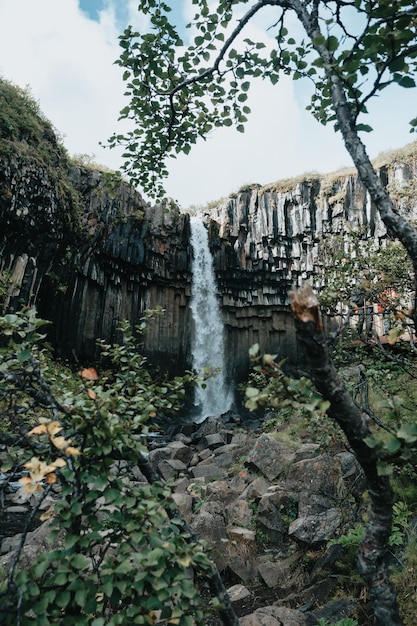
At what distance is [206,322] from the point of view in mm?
26672

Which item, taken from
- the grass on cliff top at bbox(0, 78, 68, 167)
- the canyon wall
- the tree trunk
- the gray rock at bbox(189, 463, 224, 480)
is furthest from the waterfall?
the tree trunk

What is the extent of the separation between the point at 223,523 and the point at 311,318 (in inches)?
234

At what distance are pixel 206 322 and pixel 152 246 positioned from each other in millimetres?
6316

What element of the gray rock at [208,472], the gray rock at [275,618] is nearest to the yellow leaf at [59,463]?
the gray rock at [275,618]

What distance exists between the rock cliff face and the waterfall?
1.81ft

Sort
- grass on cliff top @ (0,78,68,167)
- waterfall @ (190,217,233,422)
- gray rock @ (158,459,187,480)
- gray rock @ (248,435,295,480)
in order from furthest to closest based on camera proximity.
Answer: waterfall @ (190,217,233,422) < grass on cliff top @ (0,78,68,167) < gray rock @ (158,459,187,480) < gray rock @ (248,435,295,480)

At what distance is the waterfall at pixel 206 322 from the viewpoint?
25.8m

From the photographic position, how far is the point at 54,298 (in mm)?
18781

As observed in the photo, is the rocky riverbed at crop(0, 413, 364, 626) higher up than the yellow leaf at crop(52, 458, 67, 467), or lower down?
lower down

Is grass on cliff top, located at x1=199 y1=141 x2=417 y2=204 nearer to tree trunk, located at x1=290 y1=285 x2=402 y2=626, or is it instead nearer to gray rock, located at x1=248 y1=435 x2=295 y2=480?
gray rock, located at x1=248 y1=435 x2=295 y2=480

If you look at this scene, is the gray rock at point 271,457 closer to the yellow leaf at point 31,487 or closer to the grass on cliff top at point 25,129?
the yellow leaf at point 31,487

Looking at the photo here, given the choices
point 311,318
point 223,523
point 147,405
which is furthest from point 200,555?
point 223,523

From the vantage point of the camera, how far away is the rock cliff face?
15828 millimetres

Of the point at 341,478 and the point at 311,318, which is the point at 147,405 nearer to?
the point at 311,318
